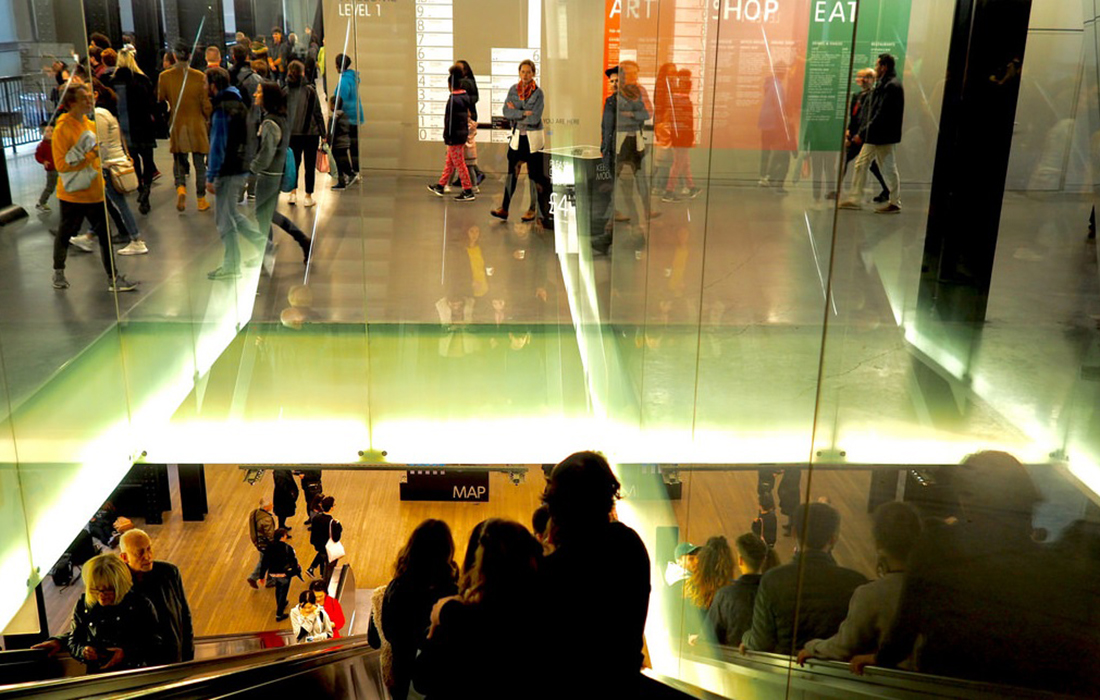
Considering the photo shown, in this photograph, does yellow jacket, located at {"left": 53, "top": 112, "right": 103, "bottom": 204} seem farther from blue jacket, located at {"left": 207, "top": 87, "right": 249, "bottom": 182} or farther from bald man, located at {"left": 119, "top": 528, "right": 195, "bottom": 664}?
bald man, located at {"left": 119, "top": 528, "right": 195, "bottom": 664}

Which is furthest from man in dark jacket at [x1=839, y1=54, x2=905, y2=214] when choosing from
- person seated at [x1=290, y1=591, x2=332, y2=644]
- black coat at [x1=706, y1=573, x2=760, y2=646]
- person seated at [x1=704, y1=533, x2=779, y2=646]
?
person seated at [x1=290, y1=591, x2=332, y2=644]

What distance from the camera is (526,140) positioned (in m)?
9.02

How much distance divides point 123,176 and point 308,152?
4.74 feet

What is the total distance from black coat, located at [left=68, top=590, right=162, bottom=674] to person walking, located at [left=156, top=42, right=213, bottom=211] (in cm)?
420

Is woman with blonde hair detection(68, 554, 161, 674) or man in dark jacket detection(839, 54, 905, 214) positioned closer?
man in dark jacket detection(839, 54, 905, 214)

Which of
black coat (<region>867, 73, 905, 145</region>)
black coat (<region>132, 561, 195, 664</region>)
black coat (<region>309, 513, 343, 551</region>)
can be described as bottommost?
black coat (<region>309, 513, 343, 551</region>)

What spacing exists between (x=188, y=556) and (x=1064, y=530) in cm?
1088

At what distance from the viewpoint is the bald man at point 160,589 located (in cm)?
482

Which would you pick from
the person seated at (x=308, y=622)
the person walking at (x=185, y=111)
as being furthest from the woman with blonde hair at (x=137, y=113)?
the person seated at (x=308, y=622)

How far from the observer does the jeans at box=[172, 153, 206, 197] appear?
7.84 m

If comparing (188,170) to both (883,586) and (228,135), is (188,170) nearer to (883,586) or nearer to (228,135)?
(228,135)

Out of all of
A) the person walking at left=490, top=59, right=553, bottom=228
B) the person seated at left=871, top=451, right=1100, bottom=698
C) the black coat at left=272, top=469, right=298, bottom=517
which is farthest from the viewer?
the black coat at left=272, top=469, right=298, bottom=517

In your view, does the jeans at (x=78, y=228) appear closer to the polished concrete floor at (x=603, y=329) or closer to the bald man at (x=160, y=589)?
the polished concrete floor at (x=603, y=329)

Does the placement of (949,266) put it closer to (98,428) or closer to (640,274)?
(640,274)
